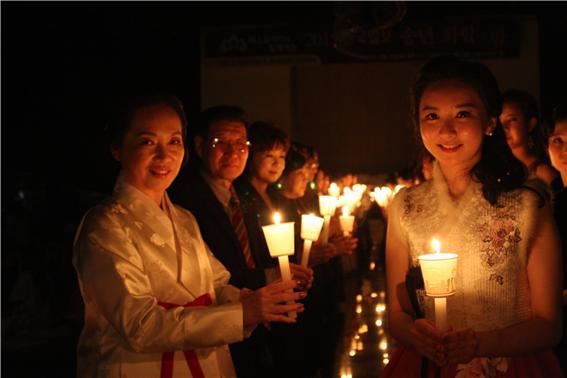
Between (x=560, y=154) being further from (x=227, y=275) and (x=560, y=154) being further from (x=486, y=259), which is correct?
(x=227, y=275)

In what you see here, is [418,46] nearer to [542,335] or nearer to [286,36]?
[286,36]

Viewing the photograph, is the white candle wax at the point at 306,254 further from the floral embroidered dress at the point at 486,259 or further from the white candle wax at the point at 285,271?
the floral embroidered dress at the point at 486,259

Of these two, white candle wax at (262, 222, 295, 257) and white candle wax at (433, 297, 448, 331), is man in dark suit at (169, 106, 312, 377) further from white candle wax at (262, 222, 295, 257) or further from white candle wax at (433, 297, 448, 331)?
white candle wax at (433, 297, 448, 331)

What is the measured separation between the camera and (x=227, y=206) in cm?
300

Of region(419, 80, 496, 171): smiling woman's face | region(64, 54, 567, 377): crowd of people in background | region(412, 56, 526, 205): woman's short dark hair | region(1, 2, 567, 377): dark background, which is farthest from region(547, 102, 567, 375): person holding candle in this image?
region(1, 2, 567, 377): dark background

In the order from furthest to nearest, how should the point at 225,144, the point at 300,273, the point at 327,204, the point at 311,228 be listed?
the point at 327,204, the point at 225,144, the point at 311,228, the point at 300,273

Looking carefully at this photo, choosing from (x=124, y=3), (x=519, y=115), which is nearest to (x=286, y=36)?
(x=124, y=3)

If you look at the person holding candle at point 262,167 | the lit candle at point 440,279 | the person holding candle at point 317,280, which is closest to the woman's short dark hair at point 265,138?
the person holding candle at point 262,167

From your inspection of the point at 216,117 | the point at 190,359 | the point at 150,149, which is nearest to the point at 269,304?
the point at 190,359

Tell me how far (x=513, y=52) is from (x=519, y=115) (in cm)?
853

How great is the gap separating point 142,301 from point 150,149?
1.89 feet

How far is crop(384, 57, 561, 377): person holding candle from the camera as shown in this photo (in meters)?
1.66

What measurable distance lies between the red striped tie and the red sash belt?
92 centimetres

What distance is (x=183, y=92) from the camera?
1109 cm
